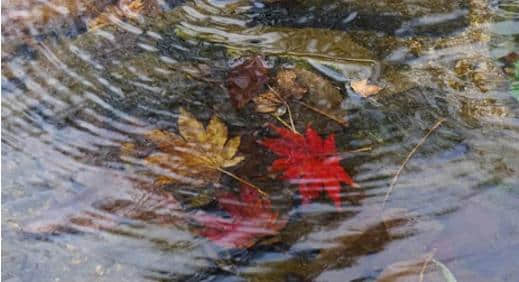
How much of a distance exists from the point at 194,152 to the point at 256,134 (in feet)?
0.81

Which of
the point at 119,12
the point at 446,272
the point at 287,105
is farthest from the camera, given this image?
the point at 119,12

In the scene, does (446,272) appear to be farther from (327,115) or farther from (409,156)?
(327,115)

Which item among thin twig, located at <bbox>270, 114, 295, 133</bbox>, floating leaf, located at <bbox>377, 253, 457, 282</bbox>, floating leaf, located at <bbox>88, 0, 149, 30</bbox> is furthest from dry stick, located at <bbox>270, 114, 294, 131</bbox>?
floating leaf, located at <bbox>88, 0, 149, 30</bbox>

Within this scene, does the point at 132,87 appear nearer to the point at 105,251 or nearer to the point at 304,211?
the point at 105,251

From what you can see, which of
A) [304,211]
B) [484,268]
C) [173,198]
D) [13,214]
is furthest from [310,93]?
[13,214]

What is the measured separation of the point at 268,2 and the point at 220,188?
1.19 metres

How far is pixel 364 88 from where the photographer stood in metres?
2.20

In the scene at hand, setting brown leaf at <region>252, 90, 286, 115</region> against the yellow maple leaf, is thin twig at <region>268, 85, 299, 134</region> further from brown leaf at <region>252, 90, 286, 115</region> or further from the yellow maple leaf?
the yellow maple leaf

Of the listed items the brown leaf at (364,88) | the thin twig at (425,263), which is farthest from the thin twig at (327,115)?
the thin twig at (425,263)

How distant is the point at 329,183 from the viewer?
185 cm

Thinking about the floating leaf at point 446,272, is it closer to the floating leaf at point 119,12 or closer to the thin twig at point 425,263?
the thin twig at point 425,263

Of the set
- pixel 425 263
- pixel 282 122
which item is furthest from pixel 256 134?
pixel 425 263

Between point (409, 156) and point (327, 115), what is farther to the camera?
point (327, 115)

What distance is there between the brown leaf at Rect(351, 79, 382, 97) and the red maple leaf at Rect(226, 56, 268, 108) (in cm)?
37
